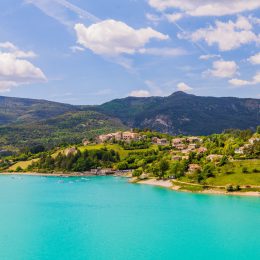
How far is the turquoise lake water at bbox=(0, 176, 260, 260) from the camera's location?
159 feet

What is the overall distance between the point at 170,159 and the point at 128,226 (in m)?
71.1

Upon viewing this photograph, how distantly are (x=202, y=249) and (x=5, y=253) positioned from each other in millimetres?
24861

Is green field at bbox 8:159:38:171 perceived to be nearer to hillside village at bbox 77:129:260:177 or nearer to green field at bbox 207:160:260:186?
hillside village at bbox 77:129:260:177

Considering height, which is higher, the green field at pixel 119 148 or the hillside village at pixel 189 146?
the hillside village at pixel 189 146

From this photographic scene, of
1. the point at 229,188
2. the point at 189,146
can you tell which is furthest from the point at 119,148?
the point at 229,188

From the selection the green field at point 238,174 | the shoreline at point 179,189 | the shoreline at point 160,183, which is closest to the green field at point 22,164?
the shoreline at point 160,183

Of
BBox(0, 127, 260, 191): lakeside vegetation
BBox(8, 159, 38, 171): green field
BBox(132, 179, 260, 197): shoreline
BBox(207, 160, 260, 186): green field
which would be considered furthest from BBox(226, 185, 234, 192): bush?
BBox(8, 159, 38, 171): green field

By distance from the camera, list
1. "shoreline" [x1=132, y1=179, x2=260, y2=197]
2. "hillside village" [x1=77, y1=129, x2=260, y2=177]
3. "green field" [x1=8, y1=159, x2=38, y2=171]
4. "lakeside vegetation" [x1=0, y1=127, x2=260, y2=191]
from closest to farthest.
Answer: "shoreline" [x1=132, y1=179, x2=260, y2=197] < "lakeside vegetation" [x1=0, y1=127, x2=260, y2=191] < "hillside village" [x1=77, y1=129, x2=260, y2=177] < "green field" [x1=8, y1=159, x2=38, y2=171]

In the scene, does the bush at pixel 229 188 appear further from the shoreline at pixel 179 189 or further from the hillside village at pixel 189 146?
the hillside village at pixel 189 146

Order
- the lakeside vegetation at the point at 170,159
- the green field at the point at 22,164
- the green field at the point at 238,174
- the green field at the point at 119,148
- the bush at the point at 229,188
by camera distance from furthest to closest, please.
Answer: the green field at the point at 22,164
the green field at the point at 119,148
the lakeside vegetation at the point at 170,159
the green field at the point at 238,174
the bush at the point at 229,188

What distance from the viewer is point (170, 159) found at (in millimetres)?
130750

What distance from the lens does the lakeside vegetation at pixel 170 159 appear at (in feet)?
312

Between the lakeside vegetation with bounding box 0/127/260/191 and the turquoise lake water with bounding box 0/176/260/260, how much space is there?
34.1ft

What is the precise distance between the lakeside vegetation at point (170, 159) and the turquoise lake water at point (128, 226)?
10.4 meters
